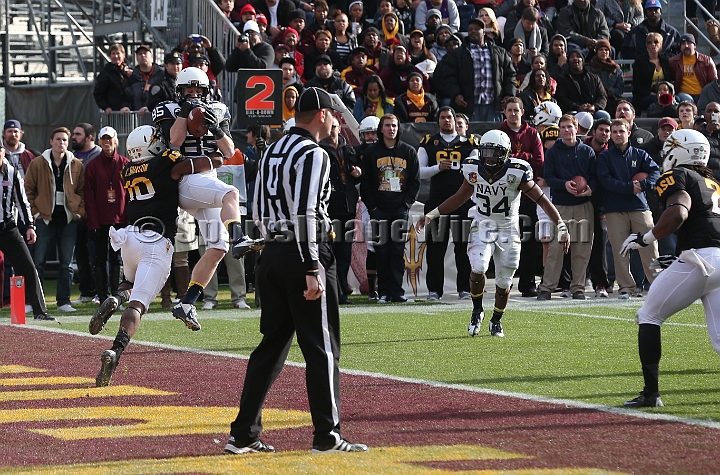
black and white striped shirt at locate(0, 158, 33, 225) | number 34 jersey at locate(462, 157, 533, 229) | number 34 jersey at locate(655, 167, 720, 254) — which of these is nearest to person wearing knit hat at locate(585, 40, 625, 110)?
number 34 jersey at locate(462, 157, 533, 229)

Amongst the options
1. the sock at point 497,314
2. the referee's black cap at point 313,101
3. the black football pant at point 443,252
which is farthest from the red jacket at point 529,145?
the referee's black cap at point 313,101

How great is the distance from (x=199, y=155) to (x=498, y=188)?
3.33 m

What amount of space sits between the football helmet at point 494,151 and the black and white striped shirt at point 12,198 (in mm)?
5546

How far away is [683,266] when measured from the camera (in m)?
7.48

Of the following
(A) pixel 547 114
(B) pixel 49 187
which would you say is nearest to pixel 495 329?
(A) pixel 547 114

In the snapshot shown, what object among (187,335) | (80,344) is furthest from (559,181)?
(80,344)

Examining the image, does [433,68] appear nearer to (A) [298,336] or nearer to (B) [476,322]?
(B) [476,322]

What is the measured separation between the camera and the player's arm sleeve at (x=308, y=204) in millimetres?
5984

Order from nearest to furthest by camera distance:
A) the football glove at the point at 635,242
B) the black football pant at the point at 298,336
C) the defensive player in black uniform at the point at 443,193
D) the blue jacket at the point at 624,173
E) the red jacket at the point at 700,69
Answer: the black football pant at the point at 298,336 → the football glove at the point at 635,242 → the blue jacket at the point at 624,173 → the defensive player in black uniform at the point at 443,193 → the red jacket at the point at 700,69

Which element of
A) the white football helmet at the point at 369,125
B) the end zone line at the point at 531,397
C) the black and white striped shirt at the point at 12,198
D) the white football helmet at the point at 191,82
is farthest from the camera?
the white football helmet at the point at 369,125

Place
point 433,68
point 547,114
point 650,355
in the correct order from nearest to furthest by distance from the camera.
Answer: point 650,355 → point 547,114 → point 433,68

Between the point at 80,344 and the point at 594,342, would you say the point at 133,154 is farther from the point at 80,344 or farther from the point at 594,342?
the point at 594,342

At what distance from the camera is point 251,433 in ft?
20.2

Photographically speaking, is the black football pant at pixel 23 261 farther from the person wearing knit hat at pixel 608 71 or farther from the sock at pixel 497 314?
the person wearing knit hat at pixel 608 71
